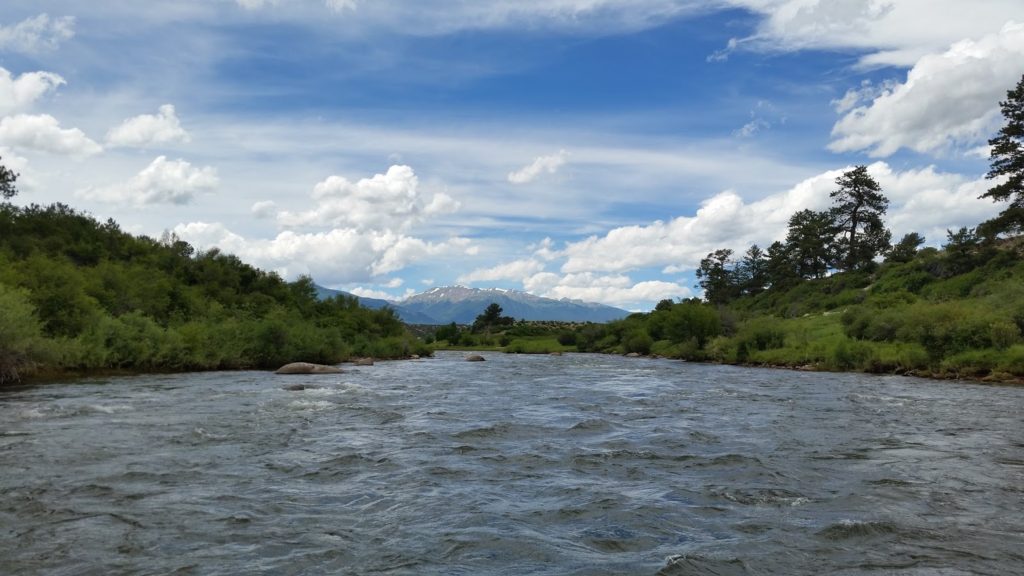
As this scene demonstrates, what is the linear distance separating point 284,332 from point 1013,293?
49340 mm

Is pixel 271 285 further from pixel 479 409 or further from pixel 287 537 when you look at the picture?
pixel 287 537

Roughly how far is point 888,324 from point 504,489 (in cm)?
4077

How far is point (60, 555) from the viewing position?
7367 millimetres

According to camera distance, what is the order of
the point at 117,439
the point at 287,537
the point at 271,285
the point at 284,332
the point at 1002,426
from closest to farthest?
the point at 287,537 < the point at 117,439 < the point at 1002,426 < the point at 284,332 < the point at 271,285

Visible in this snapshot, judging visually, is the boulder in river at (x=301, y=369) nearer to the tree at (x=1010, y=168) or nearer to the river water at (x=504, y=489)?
the river water at (x=504, y=489)

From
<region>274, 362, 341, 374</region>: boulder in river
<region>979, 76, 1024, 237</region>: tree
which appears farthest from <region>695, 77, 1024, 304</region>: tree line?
<region>274, 362, 341, 374</region>: boulder in river

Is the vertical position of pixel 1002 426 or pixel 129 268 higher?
pixel 129 268

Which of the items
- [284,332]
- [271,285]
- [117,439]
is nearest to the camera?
[117,439]

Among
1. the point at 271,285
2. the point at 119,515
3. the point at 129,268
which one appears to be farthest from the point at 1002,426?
the point at 271,285

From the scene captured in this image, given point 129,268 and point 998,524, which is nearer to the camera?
point 998,524

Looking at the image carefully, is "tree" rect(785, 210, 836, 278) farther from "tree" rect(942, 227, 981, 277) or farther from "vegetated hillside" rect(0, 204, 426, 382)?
"vegetated hillside" rect(0, 204, 426, 382)

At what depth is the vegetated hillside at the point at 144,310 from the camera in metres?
32.3

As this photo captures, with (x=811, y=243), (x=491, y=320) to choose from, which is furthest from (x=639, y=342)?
(x=491, y=320)

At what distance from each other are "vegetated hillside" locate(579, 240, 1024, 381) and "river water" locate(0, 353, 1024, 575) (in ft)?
47.1
